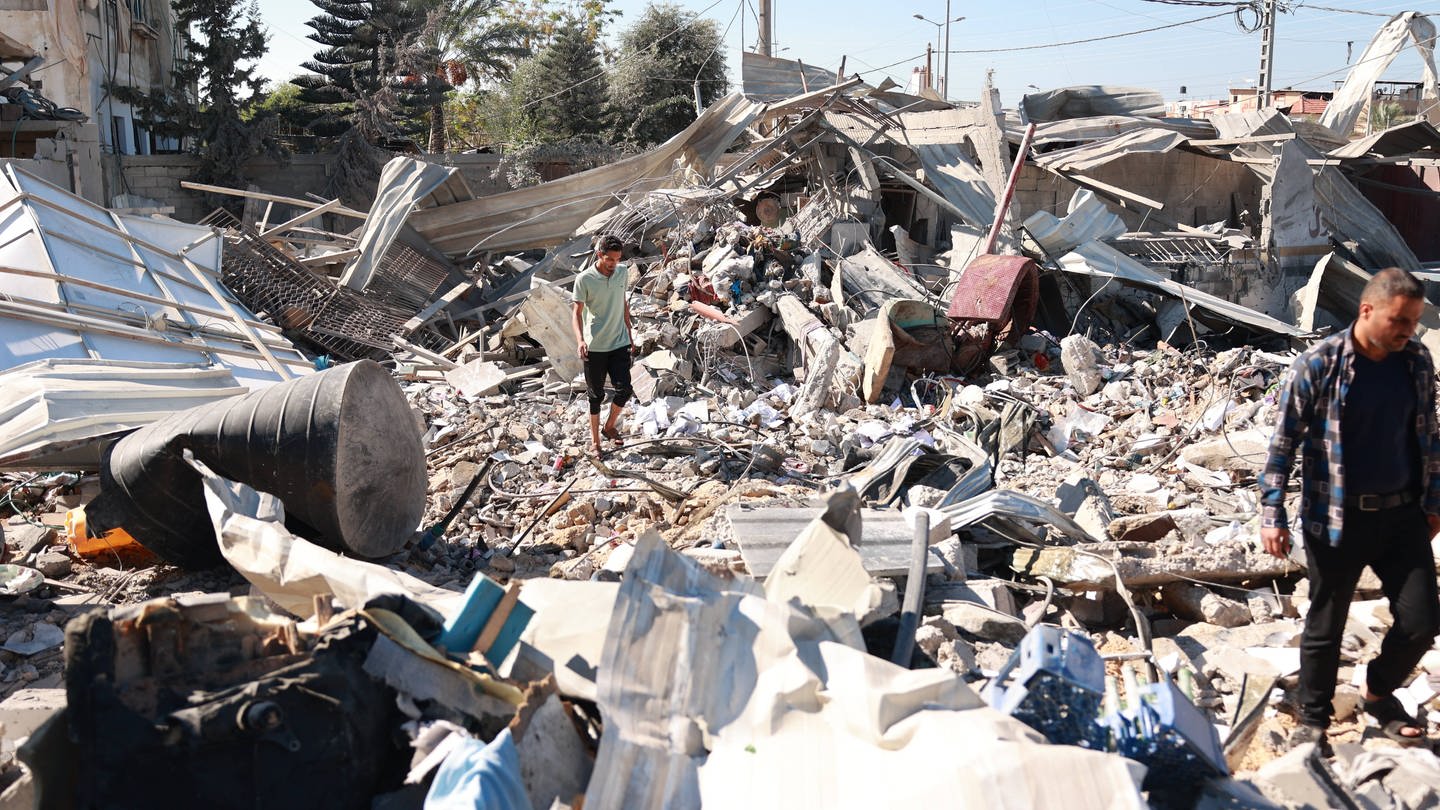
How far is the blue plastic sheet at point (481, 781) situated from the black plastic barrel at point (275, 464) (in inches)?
90.0

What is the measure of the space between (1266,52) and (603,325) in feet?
68.9

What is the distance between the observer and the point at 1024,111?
13.5m

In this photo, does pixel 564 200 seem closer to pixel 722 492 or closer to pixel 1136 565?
pixel 722 492

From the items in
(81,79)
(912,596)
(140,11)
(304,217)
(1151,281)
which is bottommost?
(912,596)

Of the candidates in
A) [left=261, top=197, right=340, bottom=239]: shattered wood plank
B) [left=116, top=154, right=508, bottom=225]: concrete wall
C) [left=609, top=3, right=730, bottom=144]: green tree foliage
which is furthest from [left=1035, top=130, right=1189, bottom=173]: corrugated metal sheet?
[left=609, top=3, right=730, bottom=144]: green tree foliage

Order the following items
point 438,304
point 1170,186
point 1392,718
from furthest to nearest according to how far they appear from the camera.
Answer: point 1170,186, point 438,304, point 1392,718

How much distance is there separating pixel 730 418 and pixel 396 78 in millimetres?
20964

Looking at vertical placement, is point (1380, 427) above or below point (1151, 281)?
below

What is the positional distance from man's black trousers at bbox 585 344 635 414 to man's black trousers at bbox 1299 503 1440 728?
4.32 metres

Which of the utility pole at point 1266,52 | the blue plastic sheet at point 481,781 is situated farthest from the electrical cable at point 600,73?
the blue plastic sheet at point 481,781

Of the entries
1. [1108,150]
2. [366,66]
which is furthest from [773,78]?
[366,66]

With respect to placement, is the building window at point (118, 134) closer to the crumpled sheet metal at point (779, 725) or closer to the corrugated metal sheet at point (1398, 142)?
the corrugated metal sheet at point (1398, 142)

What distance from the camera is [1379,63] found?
1391 centimetres

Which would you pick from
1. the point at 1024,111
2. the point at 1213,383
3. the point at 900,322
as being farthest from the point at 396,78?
the point at 1213,383
